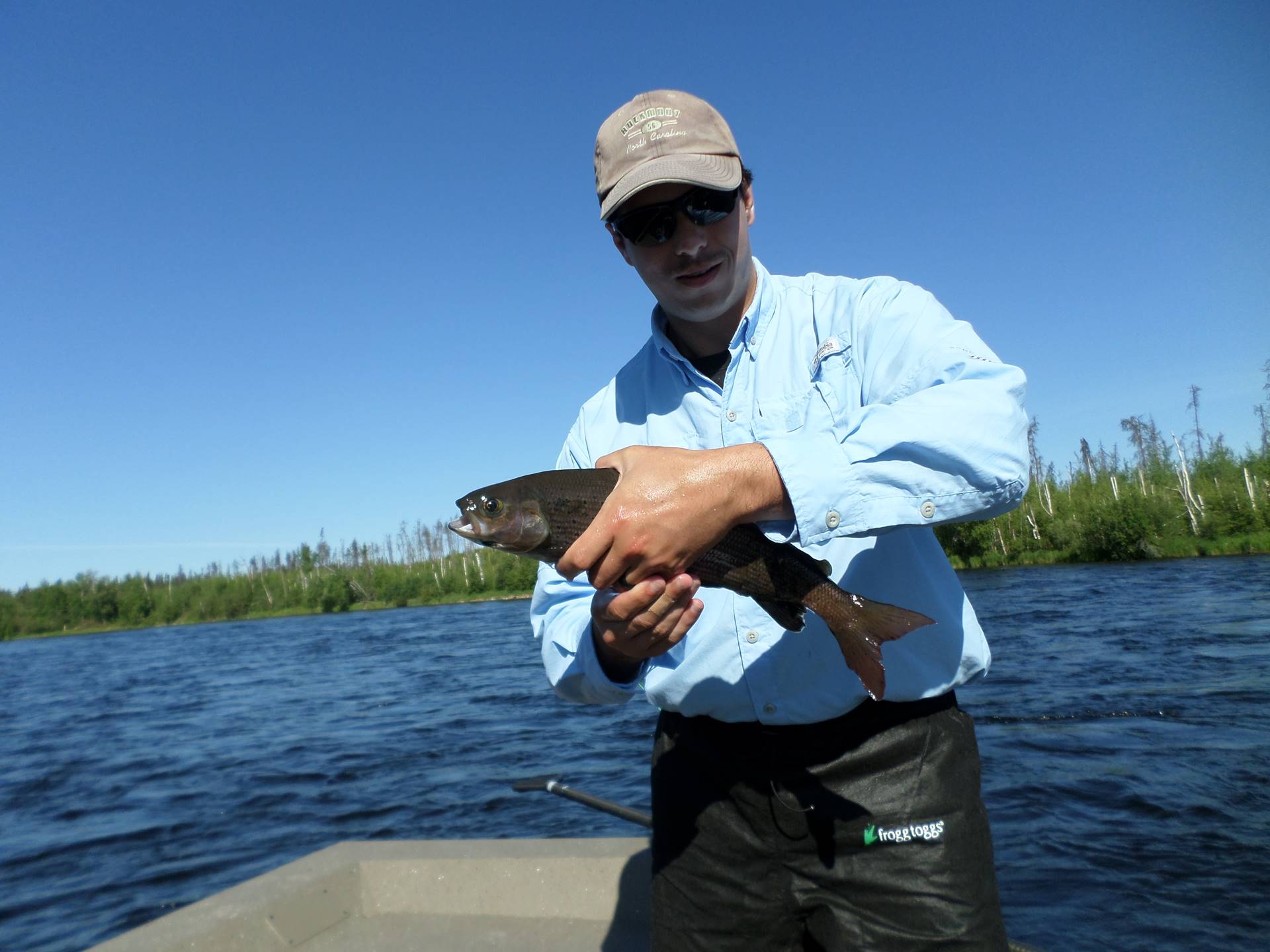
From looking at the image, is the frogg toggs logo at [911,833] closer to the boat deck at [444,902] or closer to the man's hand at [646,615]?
the man's hand at [646,615]

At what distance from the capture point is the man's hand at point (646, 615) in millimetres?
2348

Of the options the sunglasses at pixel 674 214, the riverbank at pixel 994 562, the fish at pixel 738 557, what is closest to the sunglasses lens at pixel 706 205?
the sunglasses at pixel 674 214

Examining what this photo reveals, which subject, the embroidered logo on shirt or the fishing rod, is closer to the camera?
the embroidered logo on shirt

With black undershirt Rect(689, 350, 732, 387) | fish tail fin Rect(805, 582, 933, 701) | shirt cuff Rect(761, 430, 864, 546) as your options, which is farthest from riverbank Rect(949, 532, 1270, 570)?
shirt cuff Rect(761, 430, 864, 546)

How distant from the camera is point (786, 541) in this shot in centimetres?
233

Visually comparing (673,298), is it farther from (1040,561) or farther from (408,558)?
(408,558)

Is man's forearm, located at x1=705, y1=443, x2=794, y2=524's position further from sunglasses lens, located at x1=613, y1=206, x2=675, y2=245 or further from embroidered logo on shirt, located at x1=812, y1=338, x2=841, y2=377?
sunglasses lens, located at x1=613, y1=206, x2=675, y2=245

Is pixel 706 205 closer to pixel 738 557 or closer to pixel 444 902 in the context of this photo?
pixel 738 557

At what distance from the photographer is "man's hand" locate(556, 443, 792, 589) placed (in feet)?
6.79

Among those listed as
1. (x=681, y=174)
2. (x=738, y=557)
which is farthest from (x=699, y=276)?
(x=738, y=557)

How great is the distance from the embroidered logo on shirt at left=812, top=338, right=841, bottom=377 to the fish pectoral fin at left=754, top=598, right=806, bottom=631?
78 centimetres

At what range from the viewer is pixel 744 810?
2.73m

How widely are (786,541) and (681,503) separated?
16.9 inches

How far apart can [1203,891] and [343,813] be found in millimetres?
11385
